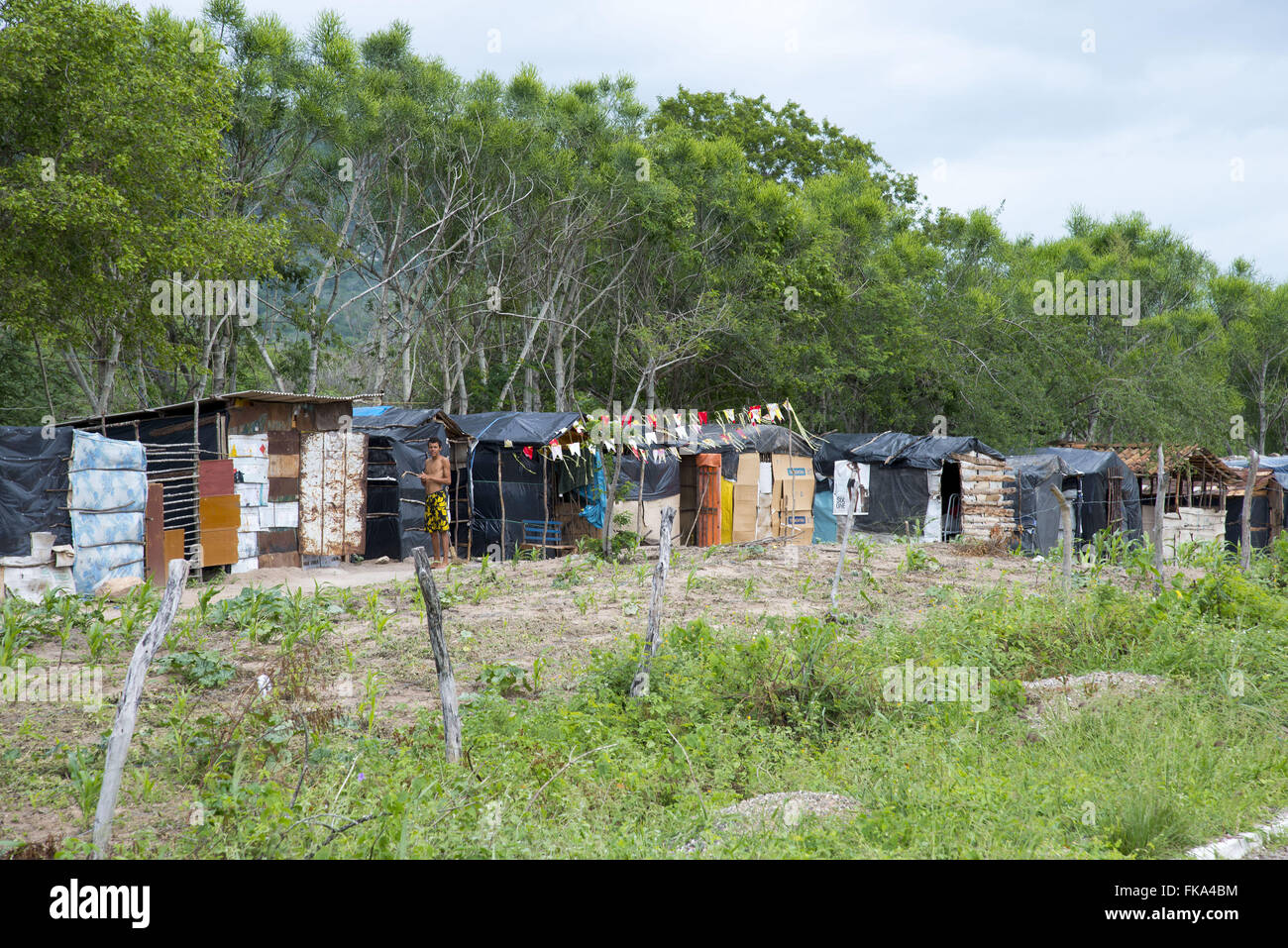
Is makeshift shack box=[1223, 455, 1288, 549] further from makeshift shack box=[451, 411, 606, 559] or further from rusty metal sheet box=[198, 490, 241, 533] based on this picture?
rusty metal sheet box=[198, 490, 241, 533]

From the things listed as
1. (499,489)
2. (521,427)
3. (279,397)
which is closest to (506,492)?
(499,489)

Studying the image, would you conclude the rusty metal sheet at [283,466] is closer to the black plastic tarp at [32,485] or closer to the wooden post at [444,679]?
the black plastic tarp at [32,485]

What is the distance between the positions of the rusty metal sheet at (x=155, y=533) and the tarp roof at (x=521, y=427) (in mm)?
5859

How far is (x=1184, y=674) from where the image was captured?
7512 mm

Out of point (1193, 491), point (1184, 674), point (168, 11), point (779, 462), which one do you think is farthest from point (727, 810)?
point (1193, 491)

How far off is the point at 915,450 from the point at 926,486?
89 cm

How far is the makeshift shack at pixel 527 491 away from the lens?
17.0 m

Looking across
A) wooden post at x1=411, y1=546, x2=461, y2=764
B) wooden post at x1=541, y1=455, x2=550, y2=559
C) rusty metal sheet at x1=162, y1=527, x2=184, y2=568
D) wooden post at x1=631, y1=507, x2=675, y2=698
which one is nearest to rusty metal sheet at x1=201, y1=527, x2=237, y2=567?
rusty metal sheet at x1=162, y1=527, x2=184, y2=568

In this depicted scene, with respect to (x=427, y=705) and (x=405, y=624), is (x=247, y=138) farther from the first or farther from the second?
(x=427, y=705)

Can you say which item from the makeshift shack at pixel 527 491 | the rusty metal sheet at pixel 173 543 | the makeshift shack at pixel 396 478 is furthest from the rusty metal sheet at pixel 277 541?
the makeshift shack at pixel 527 491

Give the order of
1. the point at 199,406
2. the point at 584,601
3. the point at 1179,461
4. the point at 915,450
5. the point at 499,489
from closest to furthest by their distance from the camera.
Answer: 1. the point at 584,601
2. the point at 199,406
3. the point at 499,489
4. the point at 915,450
5. the point at 1179,461

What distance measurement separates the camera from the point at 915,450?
2158cm

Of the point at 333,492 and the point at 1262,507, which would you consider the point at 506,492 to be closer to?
the point at 333,492

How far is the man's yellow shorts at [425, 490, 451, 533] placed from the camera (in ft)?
52.5
